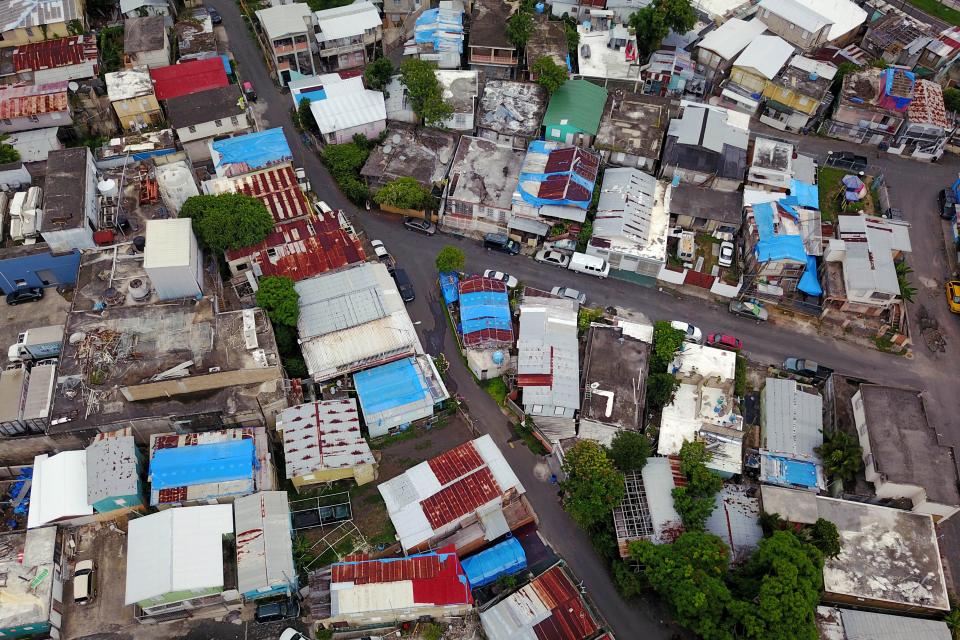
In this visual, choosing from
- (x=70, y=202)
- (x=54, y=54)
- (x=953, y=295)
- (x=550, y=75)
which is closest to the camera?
(x=70, y=202)

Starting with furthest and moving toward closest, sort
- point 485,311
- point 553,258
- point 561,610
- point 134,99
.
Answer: point 134,99 < point 553,258 < point 485,311 < point 561,610

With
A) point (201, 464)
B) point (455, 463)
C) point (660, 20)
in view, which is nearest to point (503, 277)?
point (455, 463)

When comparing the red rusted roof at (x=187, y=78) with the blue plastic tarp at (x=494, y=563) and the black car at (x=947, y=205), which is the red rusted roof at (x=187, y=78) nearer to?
the blue plastic tarp at (x=494, y=563)

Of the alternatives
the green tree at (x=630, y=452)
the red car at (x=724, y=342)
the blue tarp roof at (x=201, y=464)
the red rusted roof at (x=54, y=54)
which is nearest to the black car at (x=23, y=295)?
the blue tarp roof at (x=201, y=464)

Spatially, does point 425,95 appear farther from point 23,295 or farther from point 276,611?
point 276,611

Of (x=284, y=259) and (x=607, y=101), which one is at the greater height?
(x=607, y=101)

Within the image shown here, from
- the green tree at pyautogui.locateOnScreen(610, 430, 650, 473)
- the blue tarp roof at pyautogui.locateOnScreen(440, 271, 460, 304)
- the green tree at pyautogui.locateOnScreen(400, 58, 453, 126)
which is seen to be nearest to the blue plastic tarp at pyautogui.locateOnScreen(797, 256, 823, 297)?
the green tree at pyautogui.locateOnScreen(610, 430, 650, 473)

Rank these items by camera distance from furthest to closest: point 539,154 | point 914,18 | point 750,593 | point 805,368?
point 914,18 < point 539,154 < point 805,368 < point 750,593

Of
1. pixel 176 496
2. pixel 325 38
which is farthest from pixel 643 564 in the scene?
pixel 325 38

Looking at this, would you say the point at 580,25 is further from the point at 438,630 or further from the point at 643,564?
the point at 438,630
